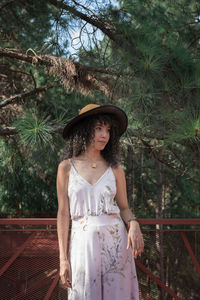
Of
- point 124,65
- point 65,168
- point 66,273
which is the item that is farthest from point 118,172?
point 124,65

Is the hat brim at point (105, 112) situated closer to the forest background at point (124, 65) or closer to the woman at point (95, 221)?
the woman at point (95, 221)

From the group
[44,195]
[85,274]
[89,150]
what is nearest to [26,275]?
[85,274]

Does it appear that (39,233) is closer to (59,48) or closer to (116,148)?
(116,148)

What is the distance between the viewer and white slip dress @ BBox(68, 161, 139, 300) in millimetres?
1548

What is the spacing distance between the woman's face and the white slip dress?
0.56ft

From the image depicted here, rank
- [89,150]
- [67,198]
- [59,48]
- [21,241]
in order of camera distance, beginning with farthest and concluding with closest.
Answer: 1. [59,48]
2. [21,241]
3. [89,150]
4. [67,198]

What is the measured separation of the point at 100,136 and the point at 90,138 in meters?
0.06

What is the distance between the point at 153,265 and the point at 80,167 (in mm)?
1444

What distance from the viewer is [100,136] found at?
1.76m

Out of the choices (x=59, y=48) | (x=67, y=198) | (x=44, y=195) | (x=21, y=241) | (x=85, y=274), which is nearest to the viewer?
(x=85, y=274)

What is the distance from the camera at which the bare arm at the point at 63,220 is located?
1.56m

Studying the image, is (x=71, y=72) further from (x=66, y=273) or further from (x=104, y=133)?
(x=66, y=273)

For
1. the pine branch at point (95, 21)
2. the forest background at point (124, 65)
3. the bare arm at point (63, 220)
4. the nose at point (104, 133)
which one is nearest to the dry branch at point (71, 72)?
the forest background at point (124, 65)

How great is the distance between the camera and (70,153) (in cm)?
184
